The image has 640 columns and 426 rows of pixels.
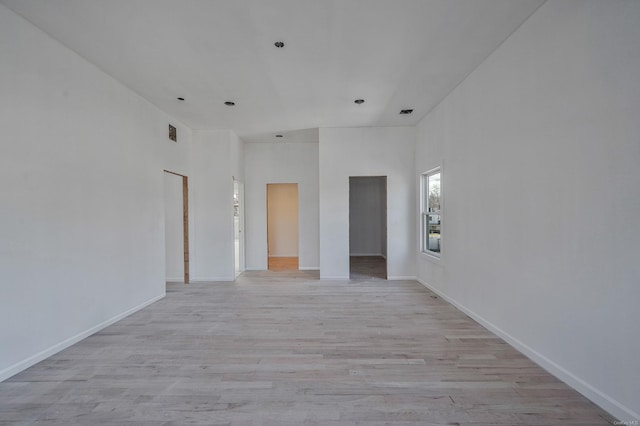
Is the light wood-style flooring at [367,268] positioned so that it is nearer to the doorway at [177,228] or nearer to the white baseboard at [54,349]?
the doorway at [177,228]

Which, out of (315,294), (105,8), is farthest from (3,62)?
(315,294)

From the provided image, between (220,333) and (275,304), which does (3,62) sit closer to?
(220,333)

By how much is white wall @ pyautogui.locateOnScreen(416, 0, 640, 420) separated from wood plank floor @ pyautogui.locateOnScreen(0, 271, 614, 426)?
1.19ft

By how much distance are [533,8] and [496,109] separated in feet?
2.90

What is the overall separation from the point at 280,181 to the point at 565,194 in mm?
5508

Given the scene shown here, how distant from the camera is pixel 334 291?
4.79 metres

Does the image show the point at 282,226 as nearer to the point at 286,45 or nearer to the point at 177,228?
the point at 177,228

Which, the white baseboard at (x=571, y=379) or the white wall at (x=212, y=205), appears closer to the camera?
the white baseboard at (x=571, y=379)

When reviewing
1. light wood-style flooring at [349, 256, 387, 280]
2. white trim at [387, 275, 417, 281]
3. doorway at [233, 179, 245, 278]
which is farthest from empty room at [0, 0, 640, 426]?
doorway at [233, 179, 245, 278]

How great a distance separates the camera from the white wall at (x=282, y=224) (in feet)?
28.0

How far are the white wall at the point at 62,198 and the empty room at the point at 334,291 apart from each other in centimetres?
2

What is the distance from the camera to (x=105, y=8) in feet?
7.52

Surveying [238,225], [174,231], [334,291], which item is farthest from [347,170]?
[174,231]

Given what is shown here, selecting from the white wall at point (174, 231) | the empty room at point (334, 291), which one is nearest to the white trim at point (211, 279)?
the white wall at point (174, 231)
